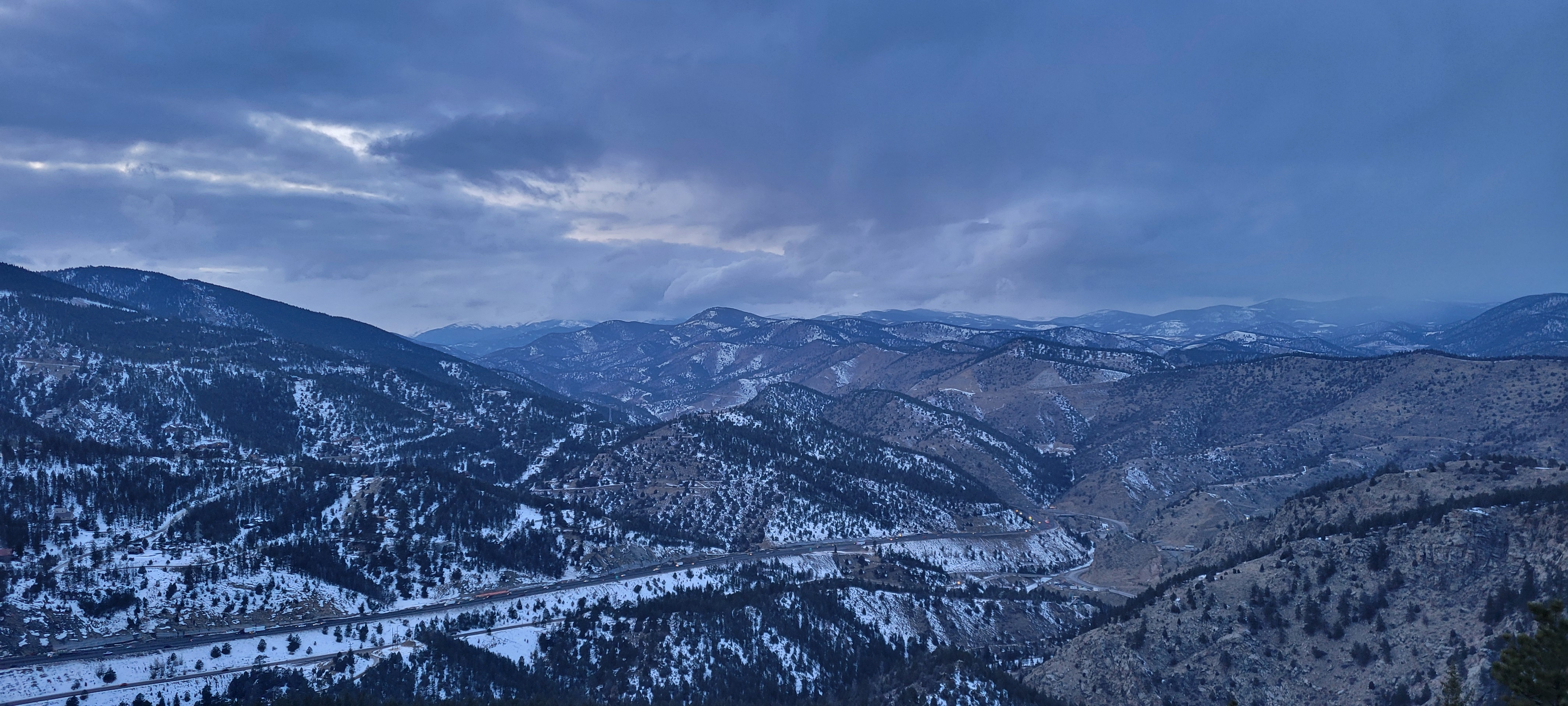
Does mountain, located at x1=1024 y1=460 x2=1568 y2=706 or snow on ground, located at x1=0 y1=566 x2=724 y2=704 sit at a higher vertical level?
mountain, located at x1=1024 y1=460 x2=1568 y2=706

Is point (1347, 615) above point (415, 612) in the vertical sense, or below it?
above

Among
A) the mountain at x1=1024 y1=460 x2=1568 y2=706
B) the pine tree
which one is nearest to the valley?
the mountain at x1=1024 y1=460 x2=1568 y2=706

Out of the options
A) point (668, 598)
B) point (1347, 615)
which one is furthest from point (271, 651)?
point (1347, 615)

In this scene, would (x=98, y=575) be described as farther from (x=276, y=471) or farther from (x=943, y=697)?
(x=943, y=697)

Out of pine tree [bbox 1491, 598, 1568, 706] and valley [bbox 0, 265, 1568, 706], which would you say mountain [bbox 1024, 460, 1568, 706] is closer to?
valley [bbox 0, 265, 1568, 706]

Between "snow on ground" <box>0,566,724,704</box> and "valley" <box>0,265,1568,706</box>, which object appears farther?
"snow on ground" <box>0,566,724,704</box>

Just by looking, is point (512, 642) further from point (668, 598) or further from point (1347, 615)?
point (1347, 615)

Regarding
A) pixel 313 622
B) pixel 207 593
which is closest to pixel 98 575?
pixel 207 593

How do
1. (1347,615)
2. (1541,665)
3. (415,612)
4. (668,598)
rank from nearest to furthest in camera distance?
(1541,665), (1347,615), (415,612), (668,598)
